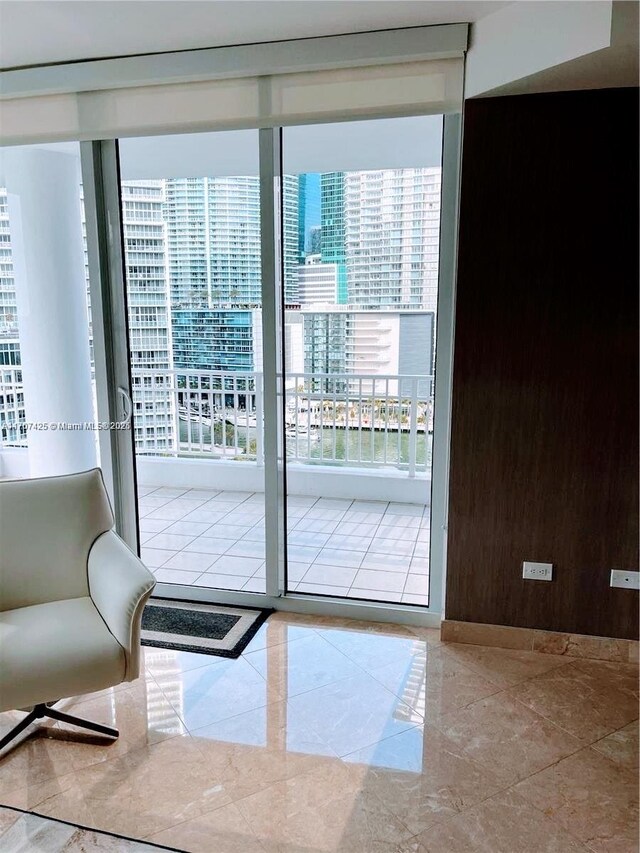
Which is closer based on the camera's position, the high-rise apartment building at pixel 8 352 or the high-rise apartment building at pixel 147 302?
the high-rise apartment building at pixel 147 302

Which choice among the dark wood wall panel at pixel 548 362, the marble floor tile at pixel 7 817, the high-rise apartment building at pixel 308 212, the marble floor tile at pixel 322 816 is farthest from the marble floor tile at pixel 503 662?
the high-rise apartment building at pixel 308 212

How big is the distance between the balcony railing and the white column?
17 centimetres

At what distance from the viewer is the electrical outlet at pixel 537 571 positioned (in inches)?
104

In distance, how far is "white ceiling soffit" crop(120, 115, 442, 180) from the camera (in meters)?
2.90

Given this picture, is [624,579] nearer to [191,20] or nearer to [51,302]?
[191,20]

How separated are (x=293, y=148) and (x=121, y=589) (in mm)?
2181

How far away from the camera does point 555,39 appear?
203 cm

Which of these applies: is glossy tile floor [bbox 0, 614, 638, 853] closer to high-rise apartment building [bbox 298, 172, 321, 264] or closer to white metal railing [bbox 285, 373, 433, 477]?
high-rise apartment building [bbox 298, 172, 321, 264]

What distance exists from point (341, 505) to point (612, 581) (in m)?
2.31

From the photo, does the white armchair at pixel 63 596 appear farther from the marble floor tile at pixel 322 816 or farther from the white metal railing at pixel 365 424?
the white metal railing at pixel 365 424

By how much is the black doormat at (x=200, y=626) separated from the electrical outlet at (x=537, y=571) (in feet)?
4.20

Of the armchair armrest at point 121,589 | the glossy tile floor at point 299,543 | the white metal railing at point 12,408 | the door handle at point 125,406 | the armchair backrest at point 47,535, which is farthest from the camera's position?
the white metal railing at point 12,408

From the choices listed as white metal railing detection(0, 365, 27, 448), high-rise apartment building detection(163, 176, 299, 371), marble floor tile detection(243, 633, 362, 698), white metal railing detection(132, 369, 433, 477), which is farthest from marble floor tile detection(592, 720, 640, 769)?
white metal railing detection(0, 365, 27, 448)

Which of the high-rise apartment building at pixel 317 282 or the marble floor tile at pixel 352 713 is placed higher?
the high-rise apartment building at pixel 317 282
